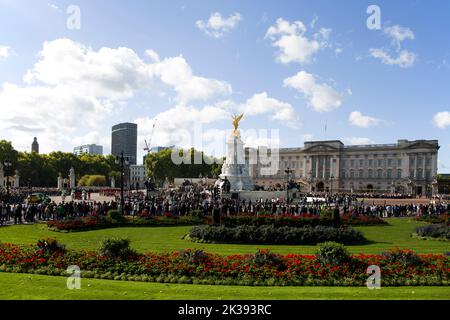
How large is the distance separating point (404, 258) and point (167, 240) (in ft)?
39.6

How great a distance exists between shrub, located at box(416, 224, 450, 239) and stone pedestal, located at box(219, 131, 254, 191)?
159 feet

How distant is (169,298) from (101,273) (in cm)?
405

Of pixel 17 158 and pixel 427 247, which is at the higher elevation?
pixel 17 158

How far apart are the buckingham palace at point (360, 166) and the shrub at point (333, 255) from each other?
103 metres

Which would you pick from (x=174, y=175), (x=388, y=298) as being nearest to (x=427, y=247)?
(x=388, y=298)

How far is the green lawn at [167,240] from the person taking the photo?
64.5ft

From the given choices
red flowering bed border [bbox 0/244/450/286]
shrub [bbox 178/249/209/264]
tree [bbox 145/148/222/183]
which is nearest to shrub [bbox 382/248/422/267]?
red flowering bed border [bbox 0/244/450/286]

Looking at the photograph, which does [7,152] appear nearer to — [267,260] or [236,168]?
[236,168]

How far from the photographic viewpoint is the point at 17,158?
328 feet

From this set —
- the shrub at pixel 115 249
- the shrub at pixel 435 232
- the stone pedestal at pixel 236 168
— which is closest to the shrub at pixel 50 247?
the shrub at pixel 115 249

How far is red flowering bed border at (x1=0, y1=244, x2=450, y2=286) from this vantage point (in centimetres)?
1273

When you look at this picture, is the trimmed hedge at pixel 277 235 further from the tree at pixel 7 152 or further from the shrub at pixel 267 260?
the tree at pixel 7 152
